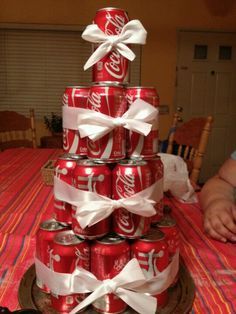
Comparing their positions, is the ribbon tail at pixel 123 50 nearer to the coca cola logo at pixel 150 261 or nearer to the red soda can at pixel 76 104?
the red soda can at pixel 76 104

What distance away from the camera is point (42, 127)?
12.5 ft

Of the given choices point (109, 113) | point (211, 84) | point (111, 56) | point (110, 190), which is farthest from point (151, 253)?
point (211, 84)

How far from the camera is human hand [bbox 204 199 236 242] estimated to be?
2.60 ft

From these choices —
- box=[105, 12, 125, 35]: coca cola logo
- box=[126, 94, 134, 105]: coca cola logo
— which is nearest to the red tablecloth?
box=[126, 94, 134, 105]: coca cola logo

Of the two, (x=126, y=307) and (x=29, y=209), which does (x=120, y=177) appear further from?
(x=29, y=209)

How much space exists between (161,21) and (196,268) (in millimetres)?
3503

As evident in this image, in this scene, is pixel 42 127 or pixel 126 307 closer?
pixel 126 307

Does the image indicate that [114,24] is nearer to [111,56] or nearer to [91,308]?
[111,56]

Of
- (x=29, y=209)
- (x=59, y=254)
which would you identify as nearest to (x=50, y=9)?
(x=29, y=209)

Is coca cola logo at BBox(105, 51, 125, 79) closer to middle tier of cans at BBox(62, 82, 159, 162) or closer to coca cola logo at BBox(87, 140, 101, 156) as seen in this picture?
middle tier of cans at BBox(62, 82, 159, 162)

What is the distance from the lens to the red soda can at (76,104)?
0.56 m

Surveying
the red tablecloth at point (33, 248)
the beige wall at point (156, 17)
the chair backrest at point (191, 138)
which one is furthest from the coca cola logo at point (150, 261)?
the beige wall at point (156, 17)

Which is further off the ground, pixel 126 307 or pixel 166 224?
pixel 166 224

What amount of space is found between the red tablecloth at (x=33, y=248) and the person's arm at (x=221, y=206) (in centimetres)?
3
